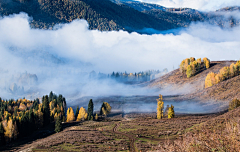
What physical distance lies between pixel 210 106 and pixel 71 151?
11493cm

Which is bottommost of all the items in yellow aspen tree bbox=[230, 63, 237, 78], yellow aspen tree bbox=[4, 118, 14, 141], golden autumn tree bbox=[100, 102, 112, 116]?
yellow aspen tree bbox=[4, 118, 14, 141]

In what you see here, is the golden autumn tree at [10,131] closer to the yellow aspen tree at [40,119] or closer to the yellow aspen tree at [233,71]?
the yellow aspen tree at [40,119]

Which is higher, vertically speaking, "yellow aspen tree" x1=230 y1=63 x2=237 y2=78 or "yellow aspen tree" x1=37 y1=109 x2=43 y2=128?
"yellow aspen tree" x1=230 y1=63 x2=237 y2=78

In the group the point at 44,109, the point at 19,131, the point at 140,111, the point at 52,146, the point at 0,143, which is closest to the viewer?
the point at 52,146

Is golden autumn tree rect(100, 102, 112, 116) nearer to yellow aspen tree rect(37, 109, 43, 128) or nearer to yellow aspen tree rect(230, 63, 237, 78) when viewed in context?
yellow aspen tree rect(37, 109, 43, 128)

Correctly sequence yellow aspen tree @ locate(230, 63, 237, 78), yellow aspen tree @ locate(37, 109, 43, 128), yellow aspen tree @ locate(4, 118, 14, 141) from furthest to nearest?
1. yellow aspen tree @ locate(230, 63, 237, 78)
2. yellow aspen tree @ locate(37, 109, 43, 128)
3. yellow aspen tree @ locate(4, 118, 14, 141)

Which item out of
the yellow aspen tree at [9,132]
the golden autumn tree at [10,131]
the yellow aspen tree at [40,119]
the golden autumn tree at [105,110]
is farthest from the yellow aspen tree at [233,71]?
the yellow aspen tree at [9,132]

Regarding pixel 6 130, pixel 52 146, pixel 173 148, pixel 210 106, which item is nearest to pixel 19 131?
pixel 6 130

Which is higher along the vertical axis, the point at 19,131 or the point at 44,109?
the point at 44,109

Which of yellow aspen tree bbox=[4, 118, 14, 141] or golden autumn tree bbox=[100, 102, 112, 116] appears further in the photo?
golden autumn tree bbox=[100, 102, 112, 116]

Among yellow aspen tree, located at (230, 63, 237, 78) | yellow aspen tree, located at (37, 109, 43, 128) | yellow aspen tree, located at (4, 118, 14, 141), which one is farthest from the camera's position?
yellow aspen tree, located at (230, 63, 237, 78)

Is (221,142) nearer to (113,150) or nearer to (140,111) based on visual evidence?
(113,150)

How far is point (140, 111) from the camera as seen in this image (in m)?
163

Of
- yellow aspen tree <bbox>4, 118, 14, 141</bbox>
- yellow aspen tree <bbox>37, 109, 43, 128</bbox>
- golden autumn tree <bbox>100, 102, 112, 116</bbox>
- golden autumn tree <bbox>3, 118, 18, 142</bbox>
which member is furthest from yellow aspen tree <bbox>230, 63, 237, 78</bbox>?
yellow aspen tree <bbox>4, 118, 14, 141</bbox>
